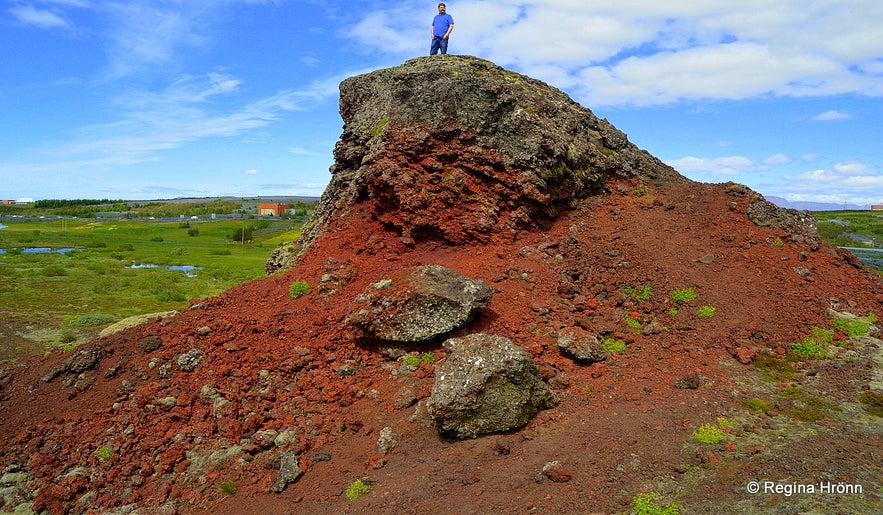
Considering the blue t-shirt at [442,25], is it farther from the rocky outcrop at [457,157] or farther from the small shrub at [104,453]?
the small shrub at [104,453]

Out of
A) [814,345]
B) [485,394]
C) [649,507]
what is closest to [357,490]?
[485,394]

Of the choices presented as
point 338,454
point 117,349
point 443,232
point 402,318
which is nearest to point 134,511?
point 338,454

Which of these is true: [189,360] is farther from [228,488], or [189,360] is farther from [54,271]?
[54,271]

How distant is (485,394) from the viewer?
1077cm

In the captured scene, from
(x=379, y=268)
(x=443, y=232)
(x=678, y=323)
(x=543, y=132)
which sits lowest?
(x=678, y=323)

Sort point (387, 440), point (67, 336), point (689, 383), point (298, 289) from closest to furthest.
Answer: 1. point (387, 440)
2. point (689, 383)
3. point (298, 289)
4. point (67, 336)

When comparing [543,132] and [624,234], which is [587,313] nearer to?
[624,234]

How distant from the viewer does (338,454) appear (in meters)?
11.3

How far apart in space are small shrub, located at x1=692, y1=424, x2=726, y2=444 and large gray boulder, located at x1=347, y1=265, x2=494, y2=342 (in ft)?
18.6

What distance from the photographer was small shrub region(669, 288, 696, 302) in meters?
14.8

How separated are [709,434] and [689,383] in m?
1.91

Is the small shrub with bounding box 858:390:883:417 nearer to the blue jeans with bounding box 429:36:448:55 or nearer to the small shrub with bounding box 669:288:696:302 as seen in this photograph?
the small shrub with bounding box 669:288:696:302

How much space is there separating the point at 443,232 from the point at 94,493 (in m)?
11.7

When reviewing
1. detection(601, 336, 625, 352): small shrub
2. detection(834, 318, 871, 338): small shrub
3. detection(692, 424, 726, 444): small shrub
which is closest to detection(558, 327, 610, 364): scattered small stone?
detection(601, 336, 625, 352): small shrub
